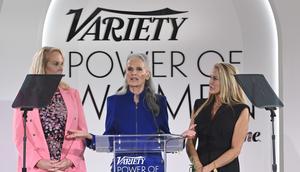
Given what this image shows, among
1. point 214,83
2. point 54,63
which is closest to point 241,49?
point 214,83

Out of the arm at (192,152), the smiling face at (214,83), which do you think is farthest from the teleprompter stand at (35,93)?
the smiling face at (214,83)

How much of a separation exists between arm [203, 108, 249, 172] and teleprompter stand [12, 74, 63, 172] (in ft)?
4.85

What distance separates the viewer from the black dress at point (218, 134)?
4805 millimetres

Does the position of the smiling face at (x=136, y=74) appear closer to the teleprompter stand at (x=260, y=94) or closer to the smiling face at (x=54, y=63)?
the smiling face at (x=54, y=63)

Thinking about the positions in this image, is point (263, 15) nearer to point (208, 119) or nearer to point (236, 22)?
point (236, 22)

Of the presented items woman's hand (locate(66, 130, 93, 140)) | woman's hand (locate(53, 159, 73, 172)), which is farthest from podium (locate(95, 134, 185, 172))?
woman's hand (locate(53, 159, 73, 172))

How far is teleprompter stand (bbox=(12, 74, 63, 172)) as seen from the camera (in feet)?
13.4

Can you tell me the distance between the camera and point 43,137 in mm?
4555

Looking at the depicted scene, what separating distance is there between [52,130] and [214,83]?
1.47 metres

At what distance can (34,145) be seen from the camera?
4.56 metres

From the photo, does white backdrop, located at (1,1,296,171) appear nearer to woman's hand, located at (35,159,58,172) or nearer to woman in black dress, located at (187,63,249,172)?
woman in black dress, located at (187,63,249,172)

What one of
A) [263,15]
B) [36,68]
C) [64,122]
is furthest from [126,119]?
[263,15]

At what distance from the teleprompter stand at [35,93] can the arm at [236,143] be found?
1479mm

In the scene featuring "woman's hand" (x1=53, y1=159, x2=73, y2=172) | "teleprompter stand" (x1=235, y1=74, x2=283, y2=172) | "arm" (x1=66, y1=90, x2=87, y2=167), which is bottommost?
"woman's hand" (x1=53, y1=159, x2=73, y2=172)
